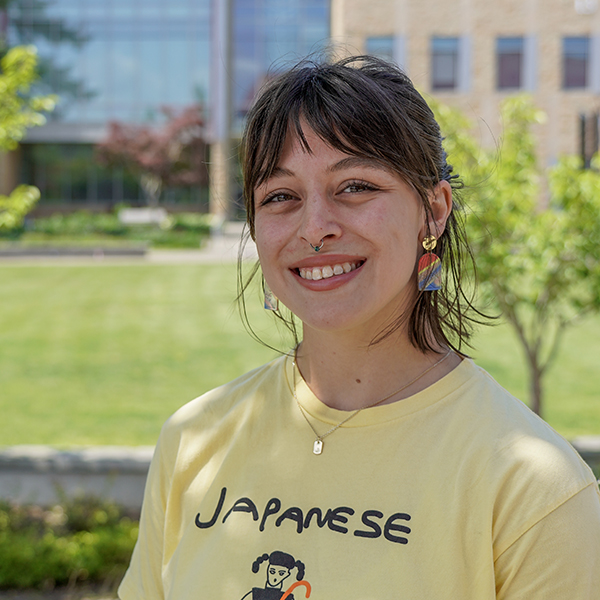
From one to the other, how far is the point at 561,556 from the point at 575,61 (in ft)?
83.5

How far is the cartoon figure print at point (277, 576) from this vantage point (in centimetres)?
138

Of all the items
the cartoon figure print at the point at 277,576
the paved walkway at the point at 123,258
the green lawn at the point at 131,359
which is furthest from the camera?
the paved walkway at the point at 123,258

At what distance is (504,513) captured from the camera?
1297 mm

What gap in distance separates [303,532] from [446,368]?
1.48 feet

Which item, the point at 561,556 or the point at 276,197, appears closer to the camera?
the point at 561,556

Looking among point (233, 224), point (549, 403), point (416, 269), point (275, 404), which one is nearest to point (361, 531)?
point (275, 404)

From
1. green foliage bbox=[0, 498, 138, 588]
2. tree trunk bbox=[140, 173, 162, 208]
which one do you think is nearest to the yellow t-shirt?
green foliage bbox=[0, 498, 138, 588]

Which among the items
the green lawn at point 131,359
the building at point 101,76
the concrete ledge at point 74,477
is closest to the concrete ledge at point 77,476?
the concrete ledge at point 74,477

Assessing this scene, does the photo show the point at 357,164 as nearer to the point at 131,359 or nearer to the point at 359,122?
the point at 359,122

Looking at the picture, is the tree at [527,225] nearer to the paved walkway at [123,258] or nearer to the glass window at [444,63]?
the paved walkway at [123,258]

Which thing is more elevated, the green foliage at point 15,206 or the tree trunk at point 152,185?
the green foliage at point 15,206

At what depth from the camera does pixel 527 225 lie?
5.79 m

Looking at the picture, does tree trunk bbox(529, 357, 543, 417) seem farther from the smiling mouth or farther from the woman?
the smiling mouth

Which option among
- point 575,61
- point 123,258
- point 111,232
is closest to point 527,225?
point 123,258
